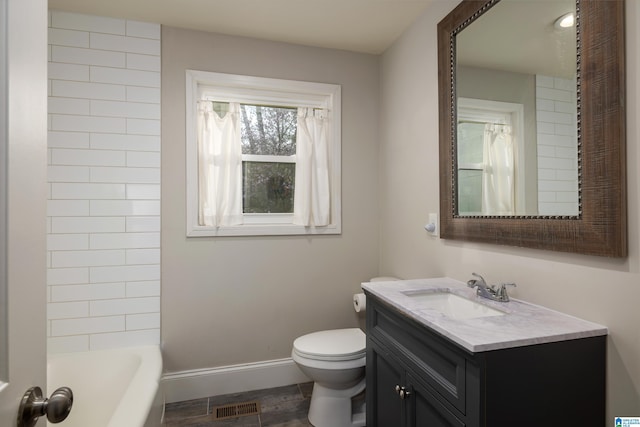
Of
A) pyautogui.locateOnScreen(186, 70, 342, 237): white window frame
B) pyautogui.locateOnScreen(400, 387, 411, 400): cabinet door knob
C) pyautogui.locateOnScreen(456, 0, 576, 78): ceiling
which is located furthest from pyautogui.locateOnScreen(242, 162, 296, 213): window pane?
pyautogui.locateOnScreen(400, 387, 411, 400): cabinet door knob

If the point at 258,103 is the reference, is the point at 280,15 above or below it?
above

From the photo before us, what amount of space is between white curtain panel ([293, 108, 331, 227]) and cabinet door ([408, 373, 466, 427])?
1.36 m

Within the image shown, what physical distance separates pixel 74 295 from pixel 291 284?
137cm

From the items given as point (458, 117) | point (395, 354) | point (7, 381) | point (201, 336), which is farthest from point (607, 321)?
point (201, 336)

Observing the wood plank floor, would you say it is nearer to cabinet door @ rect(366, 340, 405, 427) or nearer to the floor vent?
the floor vent

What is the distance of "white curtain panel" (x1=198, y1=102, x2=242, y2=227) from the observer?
2.21m

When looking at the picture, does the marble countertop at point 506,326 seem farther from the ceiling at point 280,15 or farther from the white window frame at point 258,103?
the ceiling at point 280,15

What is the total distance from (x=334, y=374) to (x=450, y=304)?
0.74 m

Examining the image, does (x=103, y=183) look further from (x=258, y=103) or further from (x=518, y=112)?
(x=518, y=112)

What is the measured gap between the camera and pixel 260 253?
2.31 metres

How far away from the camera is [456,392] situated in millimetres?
975

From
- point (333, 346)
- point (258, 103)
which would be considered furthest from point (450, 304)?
point (258, 103)

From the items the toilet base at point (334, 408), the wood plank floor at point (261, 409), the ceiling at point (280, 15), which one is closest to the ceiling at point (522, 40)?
the ceiling at point (280, 15)

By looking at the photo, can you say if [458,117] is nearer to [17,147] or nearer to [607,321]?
[607,321]
